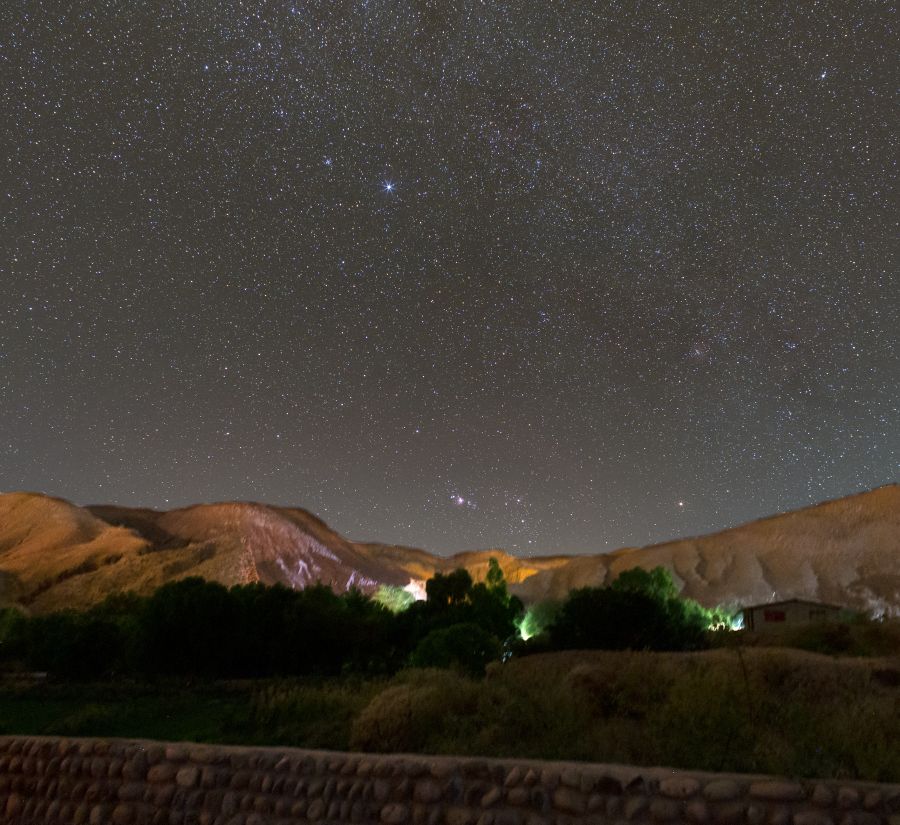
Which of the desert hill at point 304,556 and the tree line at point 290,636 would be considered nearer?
the tree line at point 290,636

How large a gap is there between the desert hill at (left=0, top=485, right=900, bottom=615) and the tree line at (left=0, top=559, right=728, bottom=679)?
3647 cm

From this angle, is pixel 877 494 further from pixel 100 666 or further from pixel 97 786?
pixel 97 786

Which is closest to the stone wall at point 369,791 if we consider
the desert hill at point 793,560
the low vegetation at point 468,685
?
the low vegetation at point 468,685

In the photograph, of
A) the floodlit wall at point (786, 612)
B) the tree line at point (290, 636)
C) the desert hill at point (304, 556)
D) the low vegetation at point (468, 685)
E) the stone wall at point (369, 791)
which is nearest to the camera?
the stone wall at point (369, 791)

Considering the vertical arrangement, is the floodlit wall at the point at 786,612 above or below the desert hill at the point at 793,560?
below

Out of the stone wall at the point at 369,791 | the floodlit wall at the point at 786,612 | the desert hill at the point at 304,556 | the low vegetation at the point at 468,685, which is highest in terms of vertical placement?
the desert hill at the point at 304,556

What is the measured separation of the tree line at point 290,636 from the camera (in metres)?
22.1

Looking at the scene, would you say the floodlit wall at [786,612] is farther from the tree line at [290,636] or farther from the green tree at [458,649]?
the green tree at [458,649]

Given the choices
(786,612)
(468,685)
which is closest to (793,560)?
(786,612)

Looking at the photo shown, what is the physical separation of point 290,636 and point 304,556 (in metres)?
59.7

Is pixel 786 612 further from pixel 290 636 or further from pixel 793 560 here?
pixel 290 636

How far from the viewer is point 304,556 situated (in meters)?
81.9

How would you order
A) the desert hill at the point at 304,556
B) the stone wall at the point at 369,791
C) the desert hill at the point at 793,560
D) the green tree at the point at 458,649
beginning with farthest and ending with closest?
the desert hill at the point at 304,556, the desert hill at the point at 793,560, the green tree at the point at 458,649, the stone wall at the point at 369,791

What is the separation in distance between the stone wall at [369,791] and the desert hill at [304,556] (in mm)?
53253
